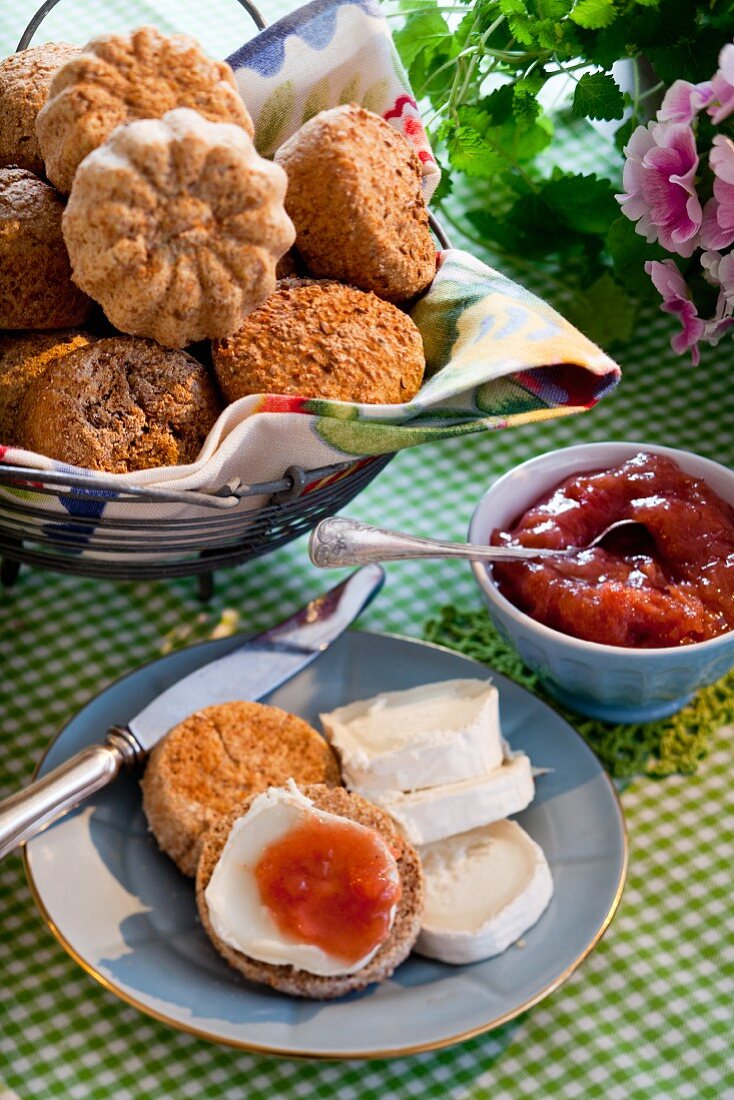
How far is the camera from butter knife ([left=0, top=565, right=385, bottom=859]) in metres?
1.20

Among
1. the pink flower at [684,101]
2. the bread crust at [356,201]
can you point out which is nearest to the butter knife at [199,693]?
Result: the bread crust at [356,201]

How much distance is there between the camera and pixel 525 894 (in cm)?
116

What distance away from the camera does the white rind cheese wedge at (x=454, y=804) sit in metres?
1.21

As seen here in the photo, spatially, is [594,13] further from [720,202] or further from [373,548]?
[373,548]

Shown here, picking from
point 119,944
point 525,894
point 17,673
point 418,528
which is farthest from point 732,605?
point 17,673

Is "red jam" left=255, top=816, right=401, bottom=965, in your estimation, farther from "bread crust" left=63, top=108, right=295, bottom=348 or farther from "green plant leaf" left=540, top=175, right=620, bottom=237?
"green plant leaf" left=540, top=175, right=620, bottom=237

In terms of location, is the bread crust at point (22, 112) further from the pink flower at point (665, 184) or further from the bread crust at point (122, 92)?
the pink flower at point (665, 184)

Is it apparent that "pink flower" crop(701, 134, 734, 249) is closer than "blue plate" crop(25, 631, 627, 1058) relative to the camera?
No

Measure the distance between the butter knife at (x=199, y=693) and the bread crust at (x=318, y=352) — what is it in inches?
11.3

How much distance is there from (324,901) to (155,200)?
0.62 metres

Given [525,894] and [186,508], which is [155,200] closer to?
[186,508]

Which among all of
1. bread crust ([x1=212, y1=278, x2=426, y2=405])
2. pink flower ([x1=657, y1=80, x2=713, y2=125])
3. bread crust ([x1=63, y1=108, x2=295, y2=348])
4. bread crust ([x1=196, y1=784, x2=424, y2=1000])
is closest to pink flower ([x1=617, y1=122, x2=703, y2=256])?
pink flower ([x1=657, y1=80, x2=713, y2=125])

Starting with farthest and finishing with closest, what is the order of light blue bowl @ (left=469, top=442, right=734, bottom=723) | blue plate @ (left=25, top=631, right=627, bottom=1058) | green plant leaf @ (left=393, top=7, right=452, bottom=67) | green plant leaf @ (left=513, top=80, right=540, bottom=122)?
green plant leaf @ (left=393, top=7, right=452, bottom=67) < green plant leaf @ (left=513, top=80, right=540, bottom=122) < light blue bowl @ (left=469, top=442, right=734, bottom=723) < blue plate @ (left=25, top=631, right=627, bottom=1058)

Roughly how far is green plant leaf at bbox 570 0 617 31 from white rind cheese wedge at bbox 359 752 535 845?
0.90 meters
